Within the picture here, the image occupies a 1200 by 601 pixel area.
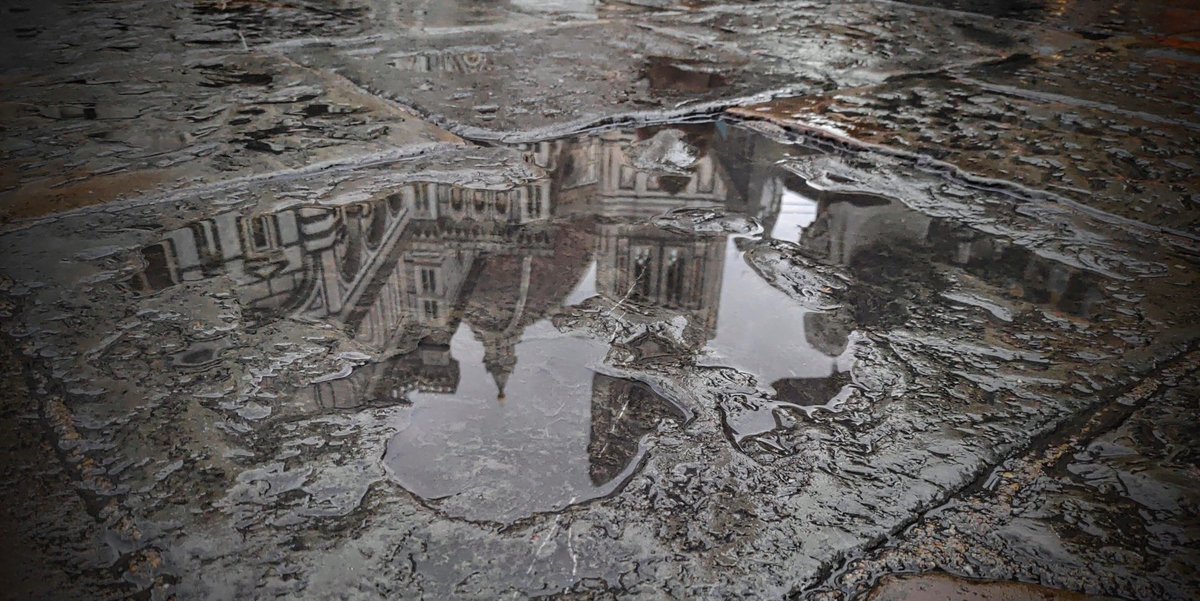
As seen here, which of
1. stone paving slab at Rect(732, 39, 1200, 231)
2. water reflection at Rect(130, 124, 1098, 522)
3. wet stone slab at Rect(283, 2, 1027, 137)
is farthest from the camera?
wet stone slab at Rect(283, 2, 1027, 137)

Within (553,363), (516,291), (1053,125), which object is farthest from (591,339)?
(1053,125)

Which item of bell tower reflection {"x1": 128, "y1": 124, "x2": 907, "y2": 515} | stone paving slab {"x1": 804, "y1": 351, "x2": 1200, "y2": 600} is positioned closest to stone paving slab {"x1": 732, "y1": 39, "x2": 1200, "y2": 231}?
bell tower reflection {"x1": 128, "y1": 124, "x2": 907, "y2": 515}

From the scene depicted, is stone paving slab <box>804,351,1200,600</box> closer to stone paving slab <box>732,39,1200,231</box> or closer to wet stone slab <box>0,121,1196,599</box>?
wet stone slab <box>0,121,1196,599</box>

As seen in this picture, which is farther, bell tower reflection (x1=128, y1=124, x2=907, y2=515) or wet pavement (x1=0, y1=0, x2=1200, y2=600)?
bell tower reflection (x1=128, y1=124, x2=907, y2=515)

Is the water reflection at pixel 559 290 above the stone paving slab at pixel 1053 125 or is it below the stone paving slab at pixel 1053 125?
below

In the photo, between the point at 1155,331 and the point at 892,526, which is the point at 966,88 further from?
the point at 892,526

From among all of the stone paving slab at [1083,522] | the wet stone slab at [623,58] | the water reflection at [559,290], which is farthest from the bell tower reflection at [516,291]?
the wet stone slab at [623,58]

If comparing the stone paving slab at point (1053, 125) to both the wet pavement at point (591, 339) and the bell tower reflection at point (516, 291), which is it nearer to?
the wet pavement at point (591, 339)

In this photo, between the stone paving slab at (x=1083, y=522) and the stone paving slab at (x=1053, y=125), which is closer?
the stone paving slab at (x=1083, y=522)

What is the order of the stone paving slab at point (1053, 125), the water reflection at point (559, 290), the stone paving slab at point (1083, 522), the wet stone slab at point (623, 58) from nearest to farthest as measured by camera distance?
the stone paving slab at point (1083, 522), the water reflection at point (559, 290), the stone paving slab at point (1053, 125), the wet stone slab at point (623, 58)
